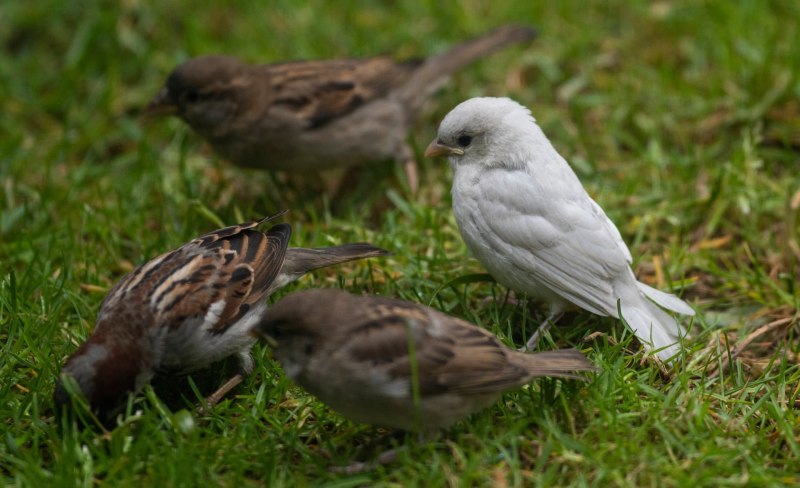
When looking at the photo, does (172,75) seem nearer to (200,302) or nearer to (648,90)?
(200,302)

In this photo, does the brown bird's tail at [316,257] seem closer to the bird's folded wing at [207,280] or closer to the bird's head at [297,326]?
the bird's folded wing at [207,280]

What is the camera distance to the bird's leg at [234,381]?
4512 millimetres

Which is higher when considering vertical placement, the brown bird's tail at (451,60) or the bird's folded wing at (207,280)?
the brown bird's tail at (451,60)

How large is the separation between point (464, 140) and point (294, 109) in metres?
1.73

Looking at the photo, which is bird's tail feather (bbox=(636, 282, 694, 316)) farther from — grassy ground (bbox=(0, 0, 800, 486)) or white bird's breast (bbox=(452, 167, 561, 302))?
white bird's breast (bbox=(452, 167, 561, 302))

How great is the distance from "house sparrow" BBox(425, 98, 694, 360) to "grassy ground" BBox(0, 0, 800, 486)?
20cm

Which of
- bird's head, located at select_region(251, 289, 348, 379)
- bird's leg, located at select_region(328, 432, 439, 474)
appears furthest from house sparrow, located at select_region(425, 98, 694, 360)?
bird's head, located at select_region(251, 289, 348, 379)

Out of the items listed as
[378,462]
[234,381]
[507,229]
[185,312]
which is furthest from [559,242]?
[185,312]

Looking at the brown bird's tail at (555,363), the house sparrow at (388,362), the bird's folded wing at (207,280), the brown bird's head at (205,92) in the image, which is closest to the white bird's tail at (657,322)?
the brown bird's tail at (555,363)

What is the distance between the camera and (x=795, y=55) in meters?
6.79

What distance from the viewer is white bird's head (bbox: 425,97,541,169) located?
16.5ft

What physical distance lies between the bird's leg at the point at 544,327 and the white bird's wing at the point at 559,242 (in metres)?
0.17

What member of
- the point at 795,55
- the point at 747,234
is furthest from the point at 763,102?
the point at 747,234

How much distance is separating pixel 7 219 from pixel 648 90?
442cm
